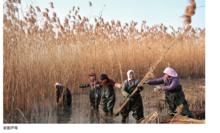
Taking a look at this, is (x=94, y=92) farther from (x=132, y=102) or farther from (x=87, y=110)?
(x=132, y=102)

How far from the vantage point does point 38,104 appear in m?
5.38

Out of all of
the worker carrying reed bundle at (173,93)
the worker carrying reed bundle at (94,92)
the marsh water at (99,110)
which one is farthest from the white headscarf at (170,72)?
the worker carrying reed bundle at (94,92)

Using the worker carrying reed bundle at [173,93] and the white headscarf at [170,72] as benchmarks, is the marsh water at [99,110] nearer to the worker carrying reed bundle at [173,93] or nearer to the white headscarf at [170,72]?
the worker carrying reed bundle at [173,93]

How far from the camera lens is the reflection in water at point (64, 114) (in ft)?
16.9

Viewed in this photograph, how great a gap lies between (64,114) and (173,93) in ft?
3.71

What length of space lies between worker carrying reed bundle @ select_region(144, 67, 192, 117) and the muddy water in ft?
0.35

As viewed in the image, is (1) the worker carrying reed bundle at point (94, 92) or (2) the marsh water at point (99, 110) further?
(1) the worker carrying reed bundle at point (94, 92)

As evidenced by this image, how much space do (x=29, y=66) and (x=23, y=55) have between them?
14 centimetres

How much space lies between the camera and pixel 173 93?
513cm

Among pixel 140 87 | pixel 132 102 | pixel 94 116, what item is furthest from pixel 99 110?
→ pixel 140 87

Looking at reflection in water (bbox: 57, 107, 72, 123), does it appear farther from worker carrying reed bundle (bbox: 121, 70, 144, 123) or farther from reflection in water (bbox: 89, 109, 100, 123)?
worker carrying reed bundle (bbox: 121, 70, 144, 123)

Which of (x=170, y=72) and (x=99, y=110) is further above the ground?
(x=170, y=72)

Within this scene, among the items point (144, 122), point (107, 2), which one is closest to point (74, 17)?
point (107, 2)
